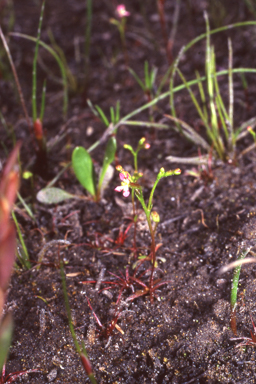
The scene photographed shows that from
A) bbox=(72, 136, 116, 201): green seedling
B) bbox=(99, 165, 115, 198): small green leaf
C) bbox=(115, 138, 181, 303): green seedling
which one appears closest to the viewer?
bbox=(115, 138, 181, 303): green seedling

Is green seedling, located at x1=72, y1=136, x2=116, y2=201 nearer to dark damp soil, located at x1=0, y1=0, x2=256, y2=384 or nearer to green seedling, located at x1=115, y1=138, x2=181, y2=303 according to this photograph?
dark damp soil, located at x1=0, y1=0, x2=256, y2=384

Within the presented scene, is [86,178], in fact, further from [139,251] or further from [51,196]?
[139,251]

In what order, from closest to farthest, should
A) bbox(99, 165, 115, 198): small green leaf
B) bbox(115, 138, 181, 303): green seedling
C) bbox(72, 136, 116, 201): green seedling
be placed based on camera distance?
bbox(115, 138, 181, 303): green seedling < bbox(72, 136, 116, 201): green seedling < bbox(99, 165, 115, 198): small green leaf

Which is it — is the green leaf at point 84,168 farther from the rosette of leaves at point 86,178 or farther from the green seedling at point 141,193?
the green seedling at point 141,193

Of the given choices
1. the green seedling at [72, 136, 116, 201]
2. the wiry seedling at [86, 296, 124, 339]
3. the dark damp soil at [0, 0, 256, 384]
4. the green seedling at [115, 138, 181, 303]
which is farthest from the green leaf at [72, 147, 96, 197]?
the wiry seedling at [86, 296, 124, 339]

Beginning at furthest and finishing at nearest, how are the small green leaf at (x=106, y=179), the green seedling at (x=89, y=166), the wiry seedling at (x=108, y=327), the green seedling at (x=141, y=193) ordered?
the small green leaf at (x=106, y=179) < the green seedling at (x=89, y=166) < the wiry seedling at (x=108, y=327) < the green seedling at (x=141, y=193)

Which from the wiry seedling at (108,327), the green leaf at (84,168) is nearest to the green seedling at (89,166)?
the green leaf at (84,168)

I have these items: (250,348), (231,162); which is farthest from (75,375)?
(231,162)

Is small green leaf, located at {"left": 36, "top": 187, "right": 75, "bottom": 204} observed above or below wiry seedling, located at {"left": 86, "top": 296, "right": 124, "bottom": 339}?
above
